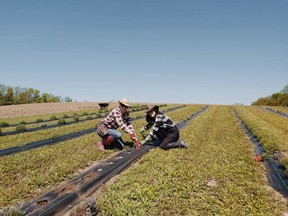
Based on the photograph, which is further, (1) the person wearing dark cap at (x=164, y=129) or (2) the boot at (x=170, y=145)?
(2) the boot at (x=170, y=145)

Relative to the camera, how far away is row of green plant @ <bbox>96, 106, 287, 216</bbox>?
4.18 meters

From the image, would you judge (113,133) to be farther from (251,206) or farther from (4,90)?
(4,90)

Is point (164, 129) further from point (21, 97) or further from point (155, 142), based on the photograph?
point (21, 97)

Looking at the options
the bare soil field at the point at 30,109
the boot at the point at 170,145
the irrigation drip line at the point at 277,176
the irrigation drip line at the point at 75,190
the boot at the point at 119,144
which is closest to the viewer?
the irrigation drip line at the point at 75,190

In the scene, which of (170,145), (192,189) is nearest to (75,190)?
(192,189)

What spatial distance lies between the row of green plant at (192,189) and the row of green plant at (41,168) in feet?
4.59

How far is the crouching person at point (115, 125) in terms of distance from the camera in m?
7.97

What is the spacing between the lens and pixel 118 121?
799 cm

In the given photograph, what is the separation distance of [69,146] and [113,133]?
7.00 feet

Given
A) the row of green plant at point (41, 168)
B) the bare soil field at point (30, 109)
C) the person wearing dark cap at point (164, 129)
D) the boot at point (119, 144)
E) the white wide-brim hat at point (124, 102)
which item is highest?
the white wide-brim hat at point (124, 102)

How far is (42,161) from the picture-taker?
23.6 feet

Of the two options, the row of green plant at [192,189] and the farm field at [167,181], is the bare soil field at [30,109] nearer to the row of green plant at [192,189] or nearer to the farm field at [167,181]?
the farm field at [167,181]

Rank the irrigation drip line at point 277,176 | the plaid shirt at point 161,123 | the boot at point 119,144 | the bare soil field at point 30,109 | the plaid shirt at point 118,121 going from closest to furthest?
1. the irrigation drip line at point 277,176
2. the plaid shirt at point 118,121
3. the plaid shirt at point 161,123
4. the boot at point 119,144
5. the bare soil field at point 30,109

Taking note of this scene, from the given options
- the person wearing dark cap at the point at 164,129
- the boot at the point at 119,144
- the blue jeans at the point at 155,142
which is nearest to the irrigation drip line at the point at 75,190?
the boot at the point at 119,144
